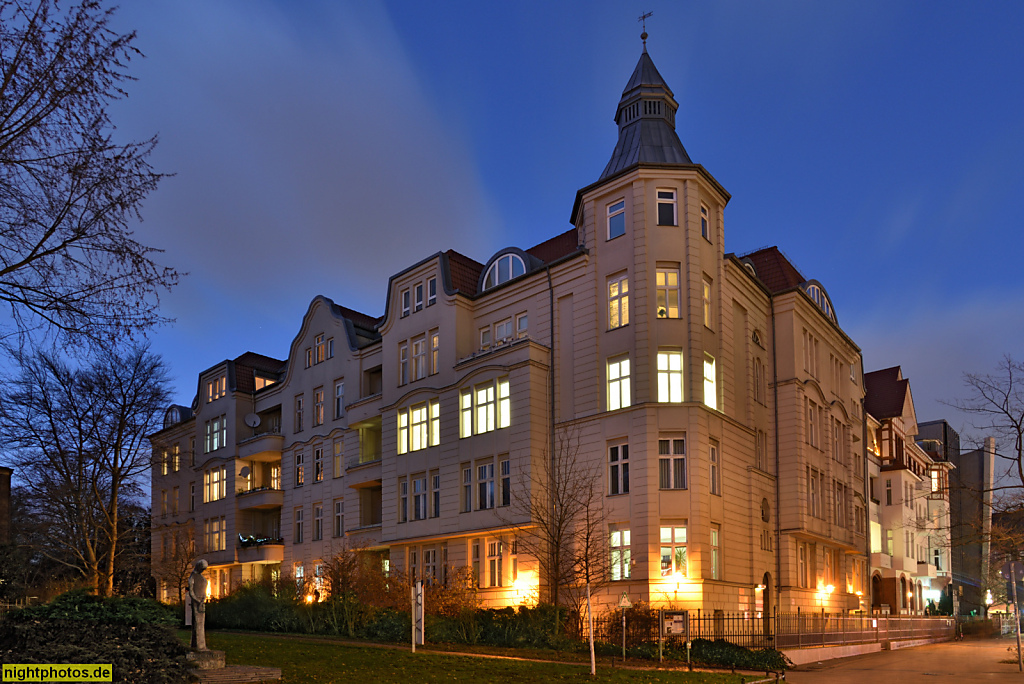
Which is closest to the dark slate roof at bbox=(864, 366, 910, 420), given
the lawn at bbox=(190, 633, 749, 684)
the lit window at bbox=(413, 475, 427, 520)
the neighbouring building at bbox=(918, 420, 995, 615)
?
the neighbouring building at bbox=(918, 420, 995, 615)

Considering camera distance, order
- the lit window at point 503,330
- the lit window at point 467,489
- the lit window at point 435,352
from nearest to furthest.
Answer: the lit window at point 467,489, the lit window at point 503,330, the lit window at point 435,352

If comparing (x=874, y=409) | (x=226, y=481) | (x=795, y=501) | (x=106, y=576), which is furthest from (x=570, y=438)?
(x=874, y=409)

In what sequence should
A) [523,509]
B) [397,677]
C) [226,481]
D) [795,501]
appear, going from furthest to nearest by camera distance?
[226,481]
[795,501]
[523,509]
[397,677]

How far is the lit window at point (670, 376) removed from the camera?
33.1m

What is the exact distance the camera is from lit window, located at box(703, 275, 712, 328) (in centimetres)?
3459

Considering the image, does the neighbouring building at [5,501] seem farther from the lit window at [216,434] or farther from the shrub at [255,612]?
the shrub at [255,612]

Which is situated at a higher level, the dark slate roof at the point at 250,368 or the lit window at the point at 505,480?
the dark slate roof at the point at 250,368

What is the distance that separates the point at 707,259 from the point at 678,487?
A: 8965mm

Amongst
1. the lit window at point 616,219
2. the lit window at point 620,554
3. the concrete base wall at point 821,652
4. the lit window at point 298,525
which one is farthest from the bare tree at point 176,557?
the concrete base wall at point 821,652

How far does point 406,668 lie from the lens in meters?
19.1

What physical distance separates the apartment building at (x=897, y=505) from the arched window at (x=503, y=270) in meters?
28.8

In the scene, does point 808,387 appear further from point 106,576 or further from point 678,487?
point 106,576

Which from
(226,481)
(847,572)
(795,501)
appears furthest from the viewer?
(226,481)

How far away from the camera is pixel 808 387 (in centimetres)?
4150
